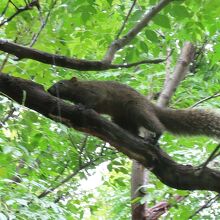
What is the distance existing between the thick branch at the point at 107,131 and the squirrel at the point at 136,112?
0.77 meters

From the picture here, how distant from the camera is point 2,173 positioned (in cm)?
220

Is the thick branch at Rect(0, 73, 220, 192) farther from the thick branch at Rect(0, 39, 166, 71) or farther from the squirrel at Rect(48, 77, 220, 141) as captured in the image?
the squirrel at Rect(48, 77, 220, 141)

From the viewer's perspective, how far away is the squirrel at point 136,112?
326cm

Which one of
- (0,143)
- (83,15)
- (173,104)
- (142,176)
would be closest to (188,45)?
(173,104)

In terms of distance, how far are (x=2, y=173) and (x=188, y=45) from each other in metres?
2.32

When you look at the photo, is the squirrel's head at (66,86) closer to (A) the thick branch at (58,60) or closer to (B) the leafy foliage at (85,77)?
(B) the leafy foliage at (85,77)

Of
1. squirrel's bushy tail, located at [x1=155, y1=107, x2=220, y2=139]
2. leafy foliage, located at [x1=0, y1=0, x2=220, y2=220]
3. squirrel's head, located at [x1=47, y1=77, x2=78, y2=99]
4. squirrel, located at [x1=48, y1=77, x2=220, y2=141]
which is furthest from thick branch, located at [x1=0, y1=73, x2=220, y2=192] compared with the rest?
squirrel's head, located at [x1=47, y1=77, x2=78, y2=99]

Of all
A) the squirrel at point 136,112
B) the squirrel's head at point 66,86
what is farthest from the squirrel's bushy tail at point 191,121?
the squirrel's head at point 66,86

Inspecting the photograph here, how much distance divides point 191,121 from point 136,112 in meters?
0.41

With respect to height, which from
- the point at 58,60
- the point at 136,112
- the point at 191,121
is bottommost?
the point at 136,112

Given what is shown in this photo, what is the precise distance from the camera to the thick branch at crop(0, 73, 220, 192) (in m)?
2.30

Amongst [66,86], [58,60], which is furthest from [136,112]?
[58,60]

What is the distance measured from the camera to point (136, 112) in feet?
11.0

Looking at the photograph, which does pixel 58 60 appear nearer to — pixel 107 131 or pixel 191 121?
pixel 107 131
